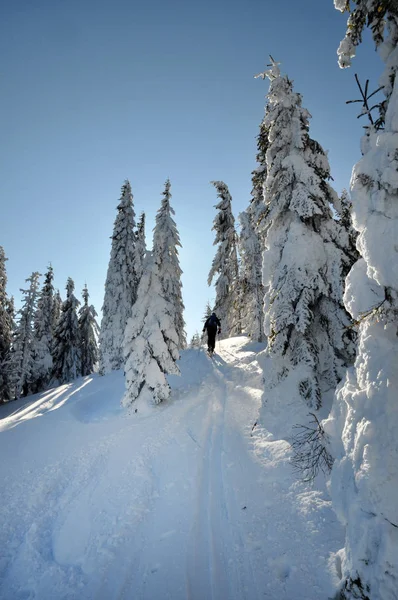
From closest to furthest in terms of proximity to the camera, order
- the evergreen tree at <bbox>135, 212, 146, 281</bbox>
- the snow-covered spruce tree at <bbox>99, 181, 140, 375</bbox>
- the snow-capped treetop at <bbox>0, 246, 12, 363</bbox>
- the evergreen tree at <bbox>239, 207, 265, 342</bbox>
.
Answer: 1. the evergreen tree at <bbox>239, 207, 265, 342</bbox>
2. the snow-covered spruce tree at <bbox>99, 181, 140, 375</bbox>
3. the evergreen tree at <bbox>135, 212, 146, 281</bbox>
4. the snow-capped treetop at <bbox>0, 246, 12, 363</bbox>

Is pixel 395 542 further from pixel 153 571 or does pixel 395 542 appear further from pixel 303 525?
pixel 153 571

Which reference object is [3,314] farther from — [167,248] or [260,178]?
[260,178]

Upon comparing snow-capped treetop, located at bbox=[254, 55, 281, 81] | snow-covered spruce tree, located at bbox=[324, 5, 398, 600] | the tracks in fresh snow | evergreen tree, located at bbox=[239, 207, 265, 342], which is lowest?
the tracks in fresh snow

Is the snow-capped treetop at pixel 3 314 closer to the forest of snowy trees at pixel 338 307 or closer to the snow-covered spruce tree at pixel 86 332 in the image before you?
the snow-covered spruce tree at pixel 86 332

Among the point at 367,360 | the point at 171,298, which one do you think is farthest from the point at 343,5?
the point at 171,298

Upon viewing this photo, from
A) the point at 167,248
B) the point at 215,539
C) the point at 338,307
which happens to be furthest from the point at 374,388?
the point at 167,248

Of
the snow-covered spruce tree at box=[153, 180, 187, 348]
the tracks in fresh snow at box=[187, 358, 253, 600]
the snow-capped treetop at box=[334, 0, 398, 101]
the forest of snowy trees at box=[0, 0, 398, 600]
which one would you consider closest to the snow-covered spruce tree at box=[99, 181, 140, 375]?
the snow-covered spruce tree at box=[153, 180, 187, 348]

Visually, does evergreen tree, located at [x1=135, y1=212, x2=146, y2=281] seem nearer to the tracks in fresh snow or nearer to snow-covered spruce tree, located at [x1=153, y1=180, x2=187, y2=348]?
snow-covered spruce tree, located at [x1=153, y1=180, x2=187, y2=348]

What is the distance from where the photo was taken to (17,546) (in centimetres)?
492

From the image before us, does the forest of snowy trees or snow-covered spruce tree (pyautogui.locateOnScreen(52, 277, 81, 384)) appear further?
snow-covered spruce tree (pyautogui.locateOnScreen(52, 277, 81, 384))

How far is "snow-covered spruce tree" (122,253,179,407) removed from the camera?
11.4m

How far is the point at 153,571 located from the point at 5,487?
440 cm

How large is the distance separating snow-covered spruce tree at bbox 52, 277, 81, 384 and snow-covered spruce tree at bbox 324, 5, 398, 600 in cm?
3453

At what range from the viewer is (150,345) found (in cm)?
1194
